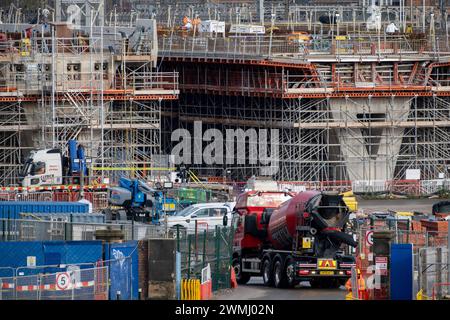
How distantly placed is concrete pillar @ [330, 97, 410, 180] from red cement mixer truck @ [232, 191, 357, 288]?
33.7 m

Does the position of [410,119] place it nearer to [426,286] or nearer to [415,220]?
[415,220]

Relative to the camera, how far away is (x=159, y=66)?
88000 mm

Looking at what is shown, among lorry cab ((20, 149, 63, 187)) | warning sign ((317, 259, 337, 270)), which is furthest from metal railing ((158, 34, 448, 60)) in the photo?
warning sign ((317, 259, 337, 270))

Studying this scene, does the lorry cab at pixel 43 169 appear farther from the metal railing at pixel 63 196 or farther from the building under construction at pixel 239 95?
the building under construction at pixel 239 95

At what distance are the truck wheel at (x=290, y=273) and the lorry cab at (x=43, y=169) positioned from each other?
24364 millimetres

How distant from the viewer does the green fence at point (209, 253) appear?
4459cm

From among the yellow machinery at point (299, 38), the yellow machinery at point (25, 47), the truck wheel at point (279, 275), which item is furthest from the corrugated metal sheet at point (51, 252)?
the yellow machinery at point (299, 38)

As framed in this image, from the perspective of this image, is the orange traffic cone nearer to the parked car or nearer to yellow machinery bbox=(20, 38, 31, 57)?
the parked car

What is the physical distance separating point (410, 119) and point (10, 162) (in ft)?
61.5

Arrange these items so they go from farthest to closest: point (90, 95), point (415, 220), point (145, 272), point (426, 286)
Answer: point (90, 95), point (415, 220), point (145, 272), point (426, 286)

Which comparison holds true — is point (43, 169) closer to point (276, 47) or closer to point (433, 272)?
point (276, 47)

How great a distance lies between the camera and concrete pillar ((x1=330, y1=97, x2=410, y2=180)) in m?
84.6

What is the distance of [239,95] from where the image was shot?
87062mm
